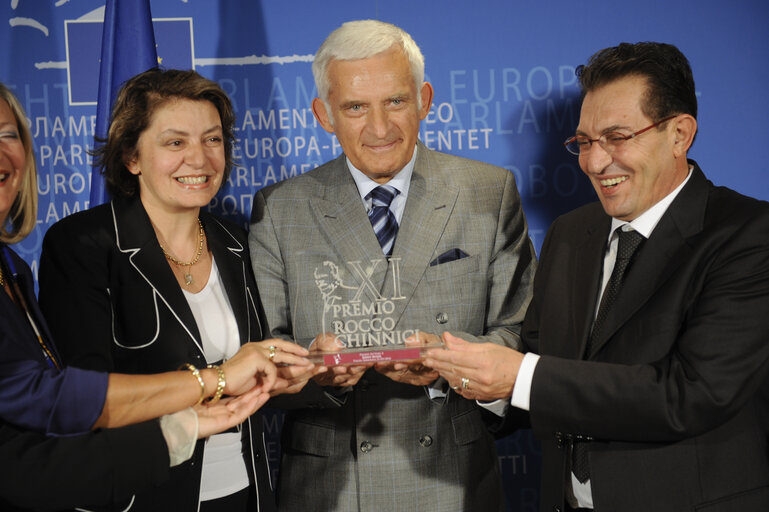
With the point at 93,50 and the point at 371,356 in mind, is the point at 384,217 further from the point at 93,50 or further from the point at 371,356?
the point at 93,50

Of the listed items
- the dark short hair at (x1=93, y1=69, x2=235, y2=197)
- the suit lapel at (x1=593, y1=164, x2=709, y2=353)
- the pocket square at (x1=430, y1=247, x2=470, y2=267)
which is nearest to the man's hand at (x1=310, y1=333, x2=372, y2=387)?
the pocket square at (x1=430, y1=247, x2=470, y2=267)

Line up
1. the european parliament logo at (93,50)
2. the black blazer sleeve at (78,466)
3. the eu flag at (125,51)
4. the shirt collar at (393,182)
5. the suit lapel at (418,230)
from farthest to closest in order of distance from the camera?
1. the european parliament logo at (93,50)
2. the eu flag at (125,51)
3. the shirt collar at (393,182)
4. the suit lapel at (418,230)
5. the black blazer sleeve at (78,466)

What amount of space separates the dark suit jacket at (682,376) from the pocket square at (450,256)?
60cm

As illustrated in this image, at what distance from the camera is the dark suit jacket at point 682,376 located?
6.95ft

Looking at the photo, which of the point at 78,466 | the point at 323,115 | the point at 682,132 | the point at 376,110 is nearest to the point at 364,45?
the point at 376,110

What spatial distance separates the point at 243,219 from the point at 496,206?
147 cm

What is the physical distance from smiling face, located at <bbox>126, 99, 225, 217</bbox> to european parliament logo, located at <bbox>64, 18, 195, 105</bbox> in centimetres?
91

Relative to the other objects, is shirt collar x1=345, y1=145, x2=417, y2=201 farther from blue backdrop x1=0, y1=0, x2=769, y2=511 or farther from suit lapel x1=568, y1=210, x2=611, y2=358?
blue backdrop x1=0, y1=0, x2=769, y2=511

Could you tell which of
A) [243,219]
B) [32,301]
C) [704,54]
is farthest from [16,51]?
[704,54]

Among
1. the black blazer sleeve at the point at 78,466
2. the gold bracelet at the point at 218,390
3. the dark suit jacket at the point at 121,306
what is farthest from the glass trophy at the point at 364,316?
the black blazer sleeve at the point at 78,466

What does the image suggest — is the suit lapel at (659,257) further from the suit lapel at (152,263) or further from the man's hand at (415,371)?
the suit lapel at (152,263)

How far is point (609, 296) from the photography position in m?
2.35

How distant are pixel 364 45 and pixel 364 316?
1026mm

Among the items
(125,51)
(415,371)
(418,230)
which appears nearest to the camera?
(415,371)
